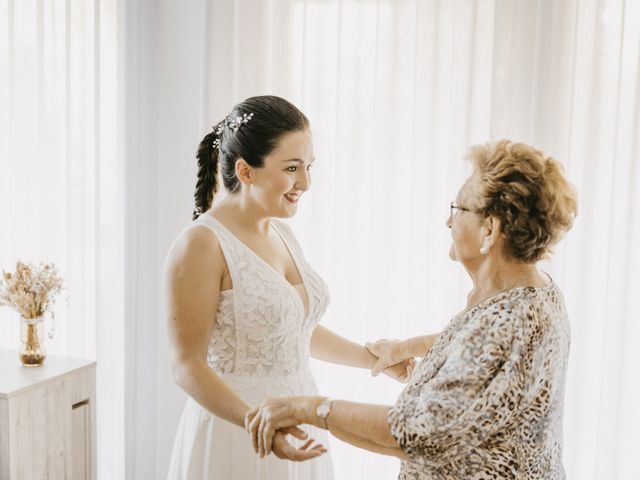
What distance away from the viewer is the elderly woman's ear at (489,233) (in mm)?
1426

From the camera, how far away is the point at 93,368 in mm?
2523

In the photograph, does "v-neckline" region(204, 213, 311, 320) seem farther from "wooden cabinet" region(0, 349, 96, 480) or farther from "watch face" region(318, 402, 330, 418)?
"wooden cabinet" region(0, 349, 96, 480)

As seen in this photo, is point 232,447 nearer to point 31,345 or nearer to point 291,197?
point 291,197

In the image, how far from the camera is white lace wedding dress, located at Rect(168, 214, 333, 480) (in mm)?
1790

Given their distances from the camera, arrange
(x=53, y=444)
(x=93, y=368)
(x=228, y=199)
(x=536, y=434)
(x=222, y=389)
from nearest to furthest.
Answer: (x=536, y=434), (x=222, y=389), (x=228, y=199), (x=53, y=444), (x=93, y=368)

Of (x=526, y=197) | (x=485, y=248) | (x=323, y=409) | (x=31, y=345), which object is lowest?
(x=31, y=345)

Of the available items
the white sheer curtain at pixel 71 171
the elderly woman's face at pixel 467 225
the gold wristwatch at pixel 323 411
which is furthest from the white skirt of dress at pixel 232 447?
the white sheer curtain at pixel 71 171

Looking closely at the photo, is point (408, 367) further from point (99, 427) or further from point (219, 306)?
point (99, 427)

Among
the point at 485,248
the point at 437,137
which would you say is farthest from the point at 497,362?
the point at 437,137

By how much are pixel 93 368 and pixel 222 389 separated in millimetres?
1025

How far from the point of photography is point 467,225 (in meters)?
1.50

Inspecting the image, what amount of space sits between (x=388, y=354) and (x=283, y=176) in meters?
0.68

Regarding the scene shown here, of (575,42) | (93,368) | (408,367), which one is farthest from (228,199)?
(575,42)

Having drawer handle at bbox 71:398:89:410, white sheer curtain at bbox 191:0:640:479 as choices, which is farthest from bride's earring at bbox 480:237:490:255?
drawer handle at bbox 71:398:89:410
